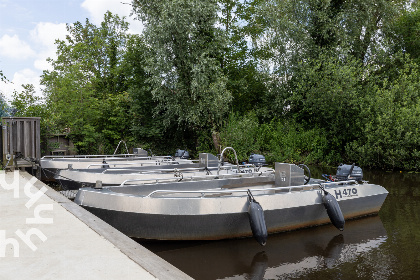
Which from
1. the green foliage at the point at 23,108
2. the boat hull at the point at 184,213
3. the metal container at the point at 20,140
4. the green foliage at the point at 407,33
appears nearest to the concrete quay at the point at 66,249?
the boat hull at the point at 184,213

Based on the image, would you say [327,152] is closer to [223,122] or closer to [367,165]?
[367,165]

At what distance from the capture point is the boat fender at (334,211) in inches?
254

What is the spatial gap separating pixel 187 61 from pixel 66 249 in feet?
51.3

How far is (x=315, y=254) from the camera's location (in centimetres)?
587

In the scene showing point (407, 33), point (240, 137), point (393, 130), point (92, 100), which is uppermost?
point (407, 33)

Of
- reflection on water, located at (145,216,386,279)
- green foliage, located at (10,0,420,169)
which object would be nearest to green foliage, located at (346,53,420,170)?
green foliage, located at (10,0,420,169)

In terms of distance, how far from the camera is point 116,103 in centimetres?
2027

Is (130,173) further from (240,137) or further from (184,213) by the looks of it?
(240,137)

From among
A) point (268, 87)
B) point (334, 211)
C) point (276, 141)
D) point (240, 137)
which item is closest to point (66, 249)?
point (334, 211)

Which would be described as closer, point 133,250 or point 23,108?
point 133,250

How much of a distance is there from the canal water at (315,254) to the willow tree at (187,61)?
1166 centimetres

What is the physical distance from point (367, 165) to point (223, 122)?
7577 millimetres

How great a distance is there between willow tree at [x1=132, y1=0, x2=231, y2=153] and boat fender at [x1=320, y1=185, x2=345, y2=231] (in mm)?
11849

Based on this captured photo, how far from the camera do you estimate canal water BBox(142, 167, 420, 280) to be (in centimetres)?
502
